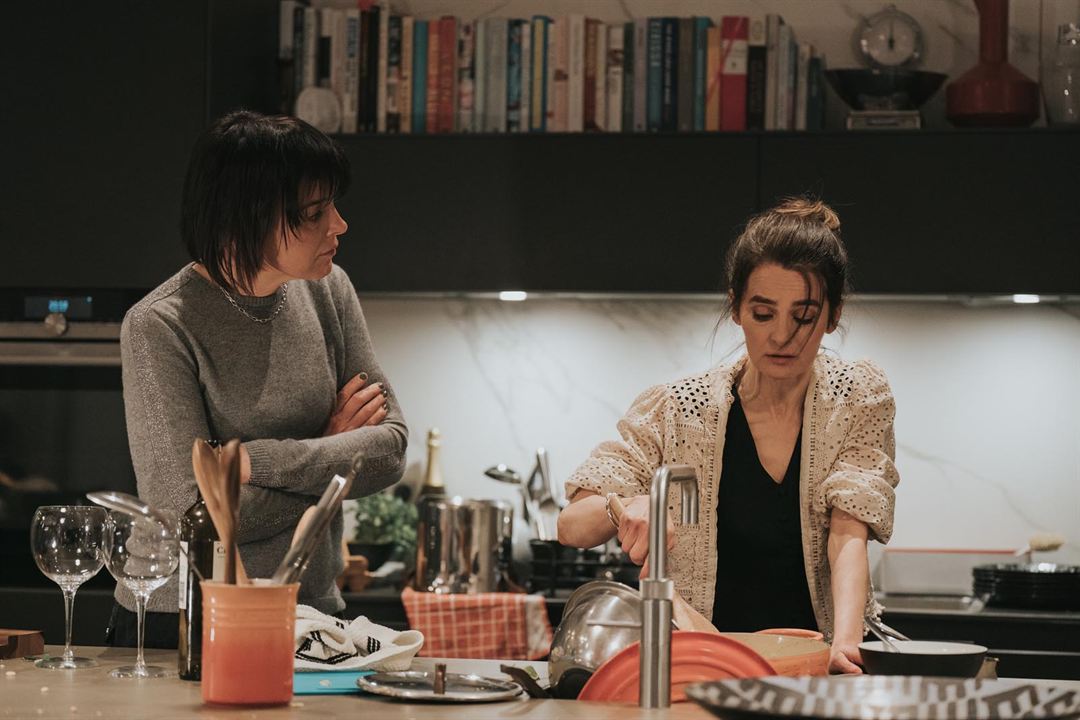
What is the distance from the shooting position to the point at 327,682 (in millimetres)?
1661

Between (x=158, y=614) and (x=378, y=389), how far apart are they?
504mm

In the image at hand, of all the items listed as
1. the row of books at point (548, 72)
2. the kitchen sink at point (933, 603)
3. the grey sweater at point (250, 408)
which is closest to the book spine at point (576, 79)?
the row of books at point (548, 72)

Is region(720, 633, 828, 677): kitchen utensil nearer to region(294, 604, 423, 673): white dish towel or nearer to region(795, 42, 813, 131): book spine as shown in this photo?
region(294, 604, 423, 673): white dish towel

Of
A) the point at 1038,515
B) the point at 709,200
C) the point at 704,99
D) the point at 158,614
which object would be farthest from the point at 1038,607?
the point at 158,614

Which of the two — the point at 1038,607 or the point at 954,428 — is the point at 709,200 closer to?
the point at 954,428

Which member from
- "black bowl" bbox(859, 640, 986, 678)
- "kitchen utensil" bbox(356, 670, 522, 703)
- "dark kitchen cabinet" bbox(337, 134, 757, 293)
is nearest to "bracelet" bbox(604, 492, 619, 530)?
"kitchen utensil" bbox(356, 670, 522, 703)

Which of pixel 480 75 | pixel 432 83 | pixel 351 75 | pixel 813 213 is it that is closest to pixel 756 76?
pixel 480 75

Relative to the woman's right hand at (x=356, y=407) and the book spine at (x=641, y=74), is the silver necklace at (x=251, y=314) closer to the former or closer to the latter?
the woman's right hand at (x=356, y=407)

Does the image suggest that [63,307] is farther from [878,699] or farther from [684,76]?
[878,699]

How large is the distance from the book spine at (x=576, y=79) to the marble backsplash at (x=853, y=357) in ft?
1.74

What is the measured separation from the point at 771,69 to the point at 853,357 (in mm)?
805

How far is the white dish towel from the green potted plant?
2.03 m

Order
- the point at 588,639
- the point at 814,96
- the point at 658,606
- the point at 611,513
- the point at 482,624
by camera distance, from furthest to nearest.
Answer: the point at 814,96, the point at 482,624, the point at 611,513, the point at 588,639, the point at 658,606

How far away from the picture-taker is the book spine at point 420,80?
3926 millimetres
